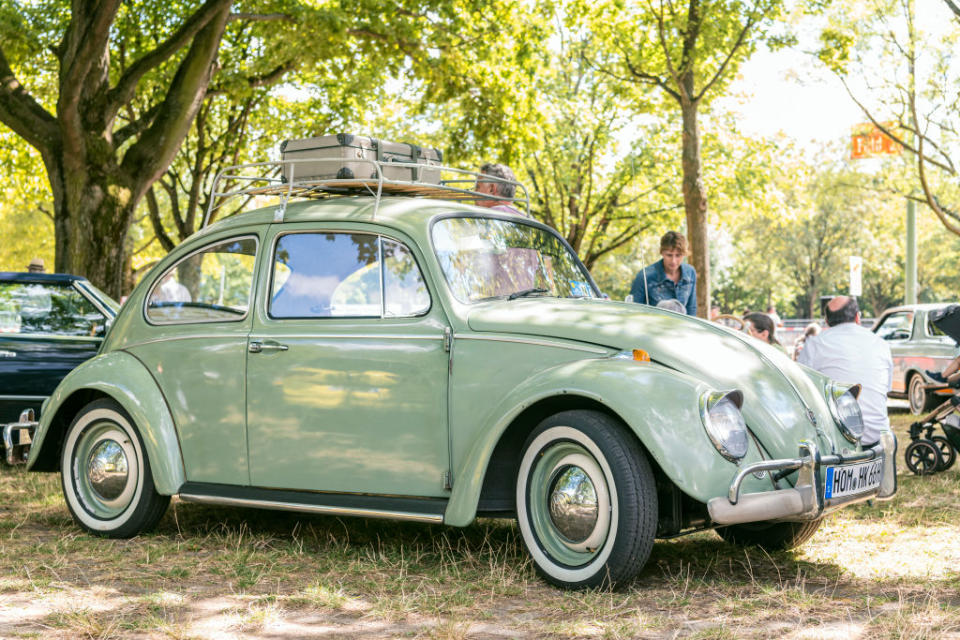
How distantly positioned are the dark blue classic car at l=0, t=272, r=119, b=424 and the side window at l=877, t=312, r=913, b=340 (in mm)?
11998

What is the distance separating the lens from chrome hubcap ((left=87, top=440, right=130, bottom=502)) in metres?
6.07

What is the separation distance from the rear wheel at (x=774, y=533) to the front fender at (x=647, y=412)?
1153 millimetres

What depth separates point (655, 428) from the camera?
4.28m

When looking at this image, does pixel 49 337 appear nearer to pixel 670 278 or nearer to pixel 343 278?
pixel 343 278

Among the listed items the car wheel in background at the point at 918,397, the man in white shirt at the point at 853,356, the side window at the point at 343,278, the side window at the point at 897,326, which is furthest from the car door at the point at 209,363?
the side window at the point at 897,326

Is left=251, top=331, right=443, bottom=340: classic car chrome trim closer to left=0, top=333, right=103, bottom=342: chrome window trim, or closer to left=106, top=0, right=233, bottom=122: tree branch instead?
left=0, top=333, right=103, bottom=342: chrome window trim

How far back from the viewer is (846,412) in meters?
5.08

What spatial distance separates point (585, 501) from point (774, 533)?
1522mm

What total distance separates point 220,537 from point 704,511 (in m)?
2.86

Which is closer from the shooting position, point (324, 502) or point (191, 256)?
point (324, 502)

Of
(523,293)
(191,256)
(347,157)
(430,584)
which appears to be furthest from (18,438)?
(523,293)

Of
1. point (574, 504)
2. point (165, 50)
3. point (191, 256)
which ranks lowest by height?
point (574, 504)

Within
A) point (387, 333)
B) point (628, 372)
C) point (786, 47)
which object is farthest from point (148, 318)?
point (786, 47)

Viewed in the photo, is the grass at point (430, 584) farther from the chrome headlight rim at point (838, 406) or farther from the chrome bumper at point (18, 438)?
the chrome headlight rim at point (838, 406)
